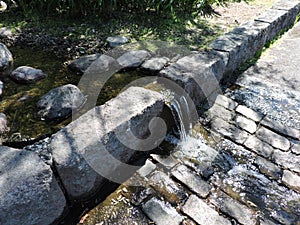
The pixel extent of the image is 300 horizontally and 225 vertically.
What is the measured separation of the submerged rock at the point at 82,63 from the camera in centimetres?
280

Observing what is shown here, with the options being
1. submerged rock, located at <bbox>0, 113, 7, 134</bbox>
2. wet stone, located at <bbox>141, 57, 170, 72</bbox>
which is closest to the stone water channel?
wet stone, located at <bbox>141, 57, 170, 72</bbox>

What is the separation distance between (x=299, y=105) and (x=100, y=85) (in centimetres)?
213

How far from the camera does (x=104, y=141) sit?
6.03ft

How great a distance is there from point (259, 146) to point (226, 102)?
A: 67 centimetres

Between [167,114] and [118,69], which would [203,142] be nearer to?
[167,114]

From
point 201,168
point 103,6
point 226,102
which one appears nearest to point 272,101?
point 226,102

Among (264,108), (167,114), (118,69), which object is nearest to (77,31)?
(118,69)

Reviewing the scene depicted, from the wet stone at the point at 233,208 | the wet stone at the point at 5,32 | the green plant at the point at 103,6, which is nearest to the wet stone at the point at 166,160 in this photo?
the wet stone at the point at 233,208

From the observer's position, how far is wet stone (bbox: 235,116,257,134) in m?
2.67

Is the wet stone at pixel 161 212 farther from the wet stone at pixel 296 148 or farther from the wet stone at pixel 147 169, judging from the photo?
the wet stone at pixel 296 148

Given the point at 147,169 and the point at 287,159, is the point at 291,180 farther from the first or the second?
the point at 147,169

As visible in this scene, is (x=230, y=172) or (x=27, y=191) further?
(x=230, y=172)

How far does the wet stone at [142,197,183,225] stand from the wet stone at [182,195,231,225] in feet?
0.28

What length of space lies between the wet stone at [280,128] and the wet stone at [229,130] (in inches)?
11.6
